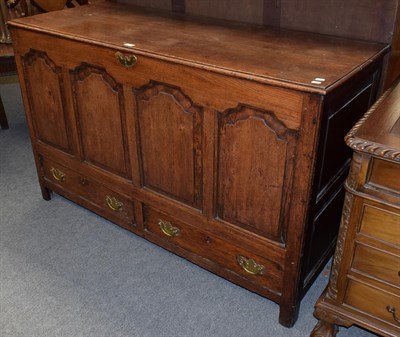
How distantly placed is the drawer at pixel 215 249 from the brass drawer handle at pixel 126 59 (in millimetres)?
585

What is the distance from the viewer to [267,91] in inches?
49.8

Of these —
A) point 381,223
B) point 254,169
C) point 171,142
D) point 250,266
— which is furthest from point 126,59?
point 381,223

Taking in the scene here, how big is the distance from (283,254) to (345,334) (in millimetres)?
405

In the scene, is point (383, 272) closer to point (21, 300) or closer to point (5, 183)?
point (21, 300)

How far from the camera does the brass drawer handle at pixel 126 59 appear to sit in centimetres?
152

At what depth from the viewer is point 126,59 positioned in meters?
1.54

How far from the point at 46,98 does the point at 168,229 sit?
0.78 metres

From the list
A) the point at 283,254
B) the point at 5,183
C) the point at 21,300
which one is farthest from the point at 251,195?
the point at 5,183

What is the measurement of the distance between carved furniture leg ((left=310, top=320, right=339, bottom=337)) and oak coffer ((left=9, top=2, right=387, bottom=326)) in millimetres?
99

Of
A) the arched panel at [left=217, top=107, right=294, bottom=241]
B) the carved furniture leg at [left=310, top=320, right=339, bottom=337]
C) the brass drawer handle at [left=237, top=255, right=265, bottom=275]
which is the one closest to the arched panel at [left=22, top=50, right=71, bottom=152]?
the arched panel at [left=217, top=107, right=294, bottom=241]

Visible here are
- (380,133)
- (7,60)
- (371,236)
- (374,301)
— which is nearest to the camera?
(380,133)

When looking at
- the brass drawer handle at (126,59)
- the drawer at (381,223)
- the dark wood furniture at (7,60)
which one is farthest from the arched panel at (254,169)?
the dark wood furniture at (7,60)

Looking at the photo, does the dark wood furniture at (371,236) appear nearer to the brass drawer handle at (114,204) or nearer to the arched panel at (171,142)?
the arched panel at (171,142)

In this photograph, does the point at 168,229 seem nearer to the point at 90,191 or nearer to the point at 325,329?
the point at 90,191
